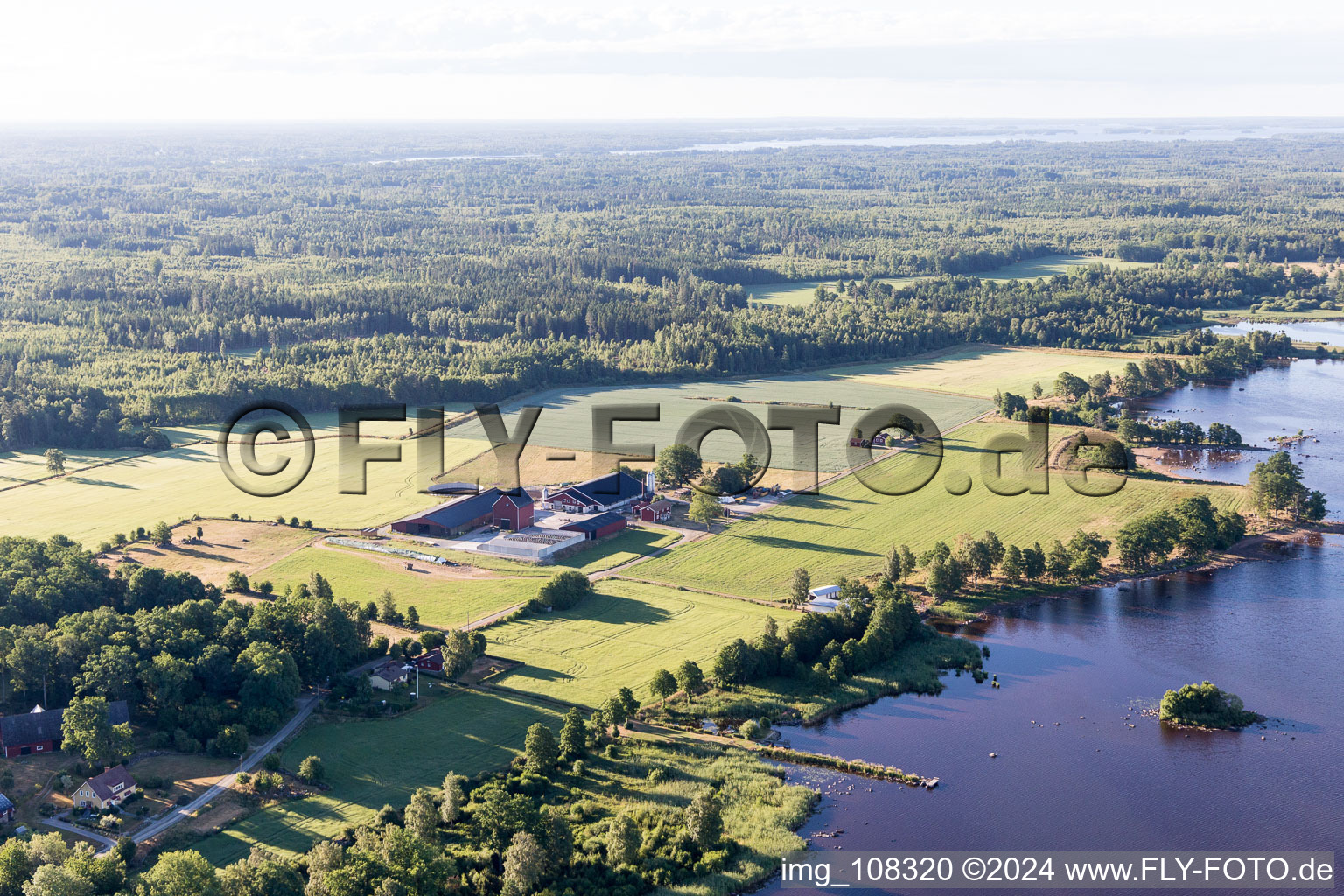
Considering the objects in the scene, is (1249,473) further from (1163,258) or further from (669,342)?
(1163,258)

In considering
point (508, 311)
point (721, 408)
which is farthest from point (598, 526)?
point (508, 311)

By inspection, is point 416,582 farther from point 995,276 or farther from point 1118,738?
point 995,276

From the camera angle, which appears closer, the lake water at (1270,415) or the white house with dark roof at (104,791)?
the white house with dark roof at (104,791)

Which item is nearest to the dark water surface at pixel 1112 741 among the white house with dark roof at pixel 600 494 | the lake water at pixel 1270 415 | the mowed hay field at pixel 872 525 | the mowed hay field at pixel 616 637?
the mowed hay field at pixel 616 637

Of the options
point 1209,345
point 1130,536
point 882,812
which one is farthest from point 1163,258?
point 882,812

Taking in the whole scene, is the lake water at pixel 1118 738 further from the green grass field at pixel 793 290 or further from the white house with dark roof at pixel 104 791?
the green grass field at pixel 793 290

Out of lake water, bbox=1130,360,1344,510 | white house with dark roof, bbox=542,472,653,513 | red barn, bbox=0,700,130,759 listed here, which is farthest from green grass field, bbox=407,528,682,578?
lake water, bbox=1130,360,1344,510

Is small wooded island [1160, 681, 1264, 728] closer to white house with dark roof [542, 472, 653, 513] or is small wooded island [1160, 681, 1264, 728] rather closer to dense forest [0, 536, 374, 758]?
dense forest [0, 536, 374, 758]
